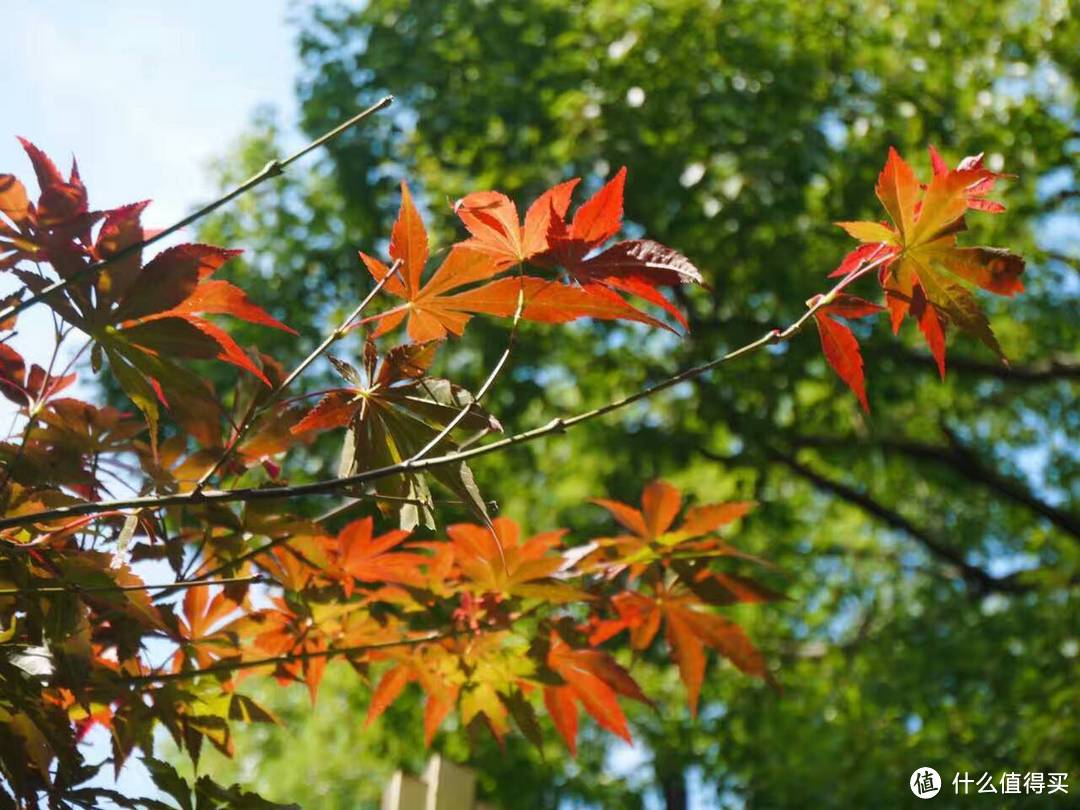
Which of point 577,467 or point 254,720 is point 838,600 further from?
point 254,720

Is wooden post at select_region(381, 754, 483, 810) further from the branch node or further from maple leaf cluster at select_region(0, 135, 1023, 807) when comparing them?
the branch node

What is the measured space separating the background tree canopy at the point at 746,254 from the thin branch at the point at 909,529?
3 centimetres

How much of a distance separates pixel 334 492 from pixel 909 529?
6588 mm

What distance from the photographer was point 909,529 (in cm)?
692

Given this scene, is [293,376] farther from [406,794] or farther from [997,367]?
[997,367]

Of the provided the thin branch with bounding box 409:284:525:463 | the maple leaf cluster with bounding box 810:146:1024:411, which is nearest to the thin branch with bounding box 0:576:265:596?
the thin branch with bounding box 409:284:525:463

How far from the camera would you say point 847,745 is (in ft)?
17.9

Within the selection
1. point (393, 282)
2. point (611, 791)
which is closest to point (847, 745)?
point (611, 791)

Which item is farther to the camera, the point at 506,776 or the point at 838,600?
the point at 838,600

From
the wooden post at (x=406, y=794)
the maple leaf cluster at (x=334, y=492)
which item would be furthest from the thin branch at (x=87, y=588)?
the wooden post at (x=406, y=794)

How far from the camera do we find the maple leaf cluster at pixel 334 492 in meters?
0.80

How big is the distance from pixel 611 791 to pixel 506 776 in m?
0.82

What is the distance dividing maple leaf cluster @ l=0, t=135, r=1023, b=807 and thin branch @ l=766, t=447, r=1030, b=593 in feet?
16.6

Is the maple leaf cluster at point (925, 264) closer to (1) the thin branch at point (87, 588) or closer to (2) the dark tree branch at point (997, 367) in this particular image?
(1) the thin branch at point (87, 588)
